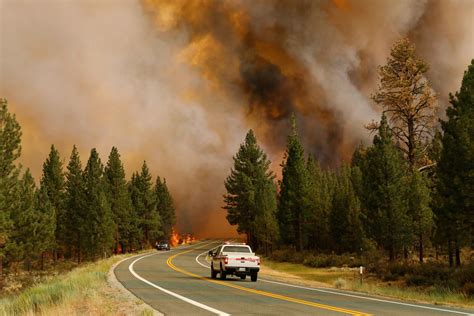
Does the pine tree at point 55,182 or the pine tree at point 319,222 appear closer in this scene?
the pine tree at point 319,222

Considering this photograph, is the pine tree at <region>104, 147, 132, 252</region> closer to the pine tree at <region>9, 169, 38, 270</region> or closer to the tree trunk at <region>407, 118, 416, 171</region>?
the pine tree at <region>9, 169, 38, 270</region>

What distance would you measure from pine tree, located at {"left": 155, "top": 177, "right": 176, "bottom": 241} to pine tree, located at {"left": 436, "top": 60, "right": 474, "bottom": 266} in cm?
10679

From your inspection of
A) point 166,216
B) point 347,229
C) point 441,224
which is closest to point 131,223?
point 166,216

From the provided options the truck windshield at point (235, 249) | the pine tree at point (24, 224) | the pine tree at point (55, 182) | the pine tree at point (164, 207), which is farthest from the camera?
the pine tree at point (164, 207)

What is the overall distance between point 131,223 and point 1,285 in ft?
162

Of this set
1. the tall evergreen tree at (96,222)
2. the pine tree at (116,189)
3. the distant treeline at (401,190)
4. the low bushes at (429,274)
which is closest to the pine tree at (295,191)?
the distant treeline at (401,190)

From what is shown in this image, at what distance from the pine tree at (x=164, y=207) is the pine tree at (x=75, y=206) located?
45.1 m

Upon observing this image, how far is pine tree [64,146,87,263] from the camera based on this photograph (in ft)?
270

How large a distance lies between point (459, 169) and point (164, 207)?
11129 centimetres

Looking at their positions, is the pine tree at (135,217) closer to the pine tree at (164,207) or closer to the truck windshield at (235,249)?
the pine tree at (164,207)

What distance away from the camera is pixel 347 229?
228ft

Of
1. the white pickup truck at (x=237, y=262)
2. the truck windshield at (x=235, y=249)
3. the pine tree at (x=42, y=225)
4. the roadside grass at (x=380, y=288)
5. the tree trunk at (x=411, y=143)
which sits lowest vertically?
the roadside grass at (x=380, y=288)

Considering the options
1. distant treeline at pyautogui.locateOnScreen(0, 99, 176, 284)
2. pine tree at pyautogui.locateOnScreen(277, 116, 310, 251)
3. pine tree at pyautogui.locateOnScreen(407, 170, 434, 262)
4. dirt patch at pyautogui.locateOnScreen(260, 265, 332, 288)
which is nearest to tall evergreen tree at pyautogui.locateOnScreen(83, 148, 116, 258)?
distant treeline at pyautogui.locateOnScreen(0, 99, 176, 284)

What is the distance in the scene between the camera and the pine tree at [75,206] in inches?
3241
